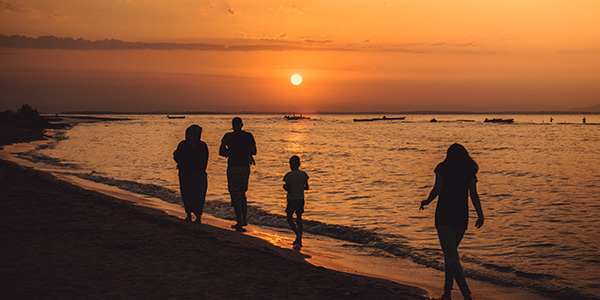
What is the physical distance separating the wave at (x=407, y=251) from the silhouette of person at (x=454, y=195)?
2600 mm

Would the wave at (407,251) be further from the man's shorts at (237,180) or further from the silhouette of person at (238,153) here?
the silhouette of person at (238,153)

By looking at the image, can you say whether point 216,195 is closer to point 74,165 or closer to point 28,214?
point 28,214

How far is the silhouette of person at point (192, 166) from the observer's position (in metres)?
10.2

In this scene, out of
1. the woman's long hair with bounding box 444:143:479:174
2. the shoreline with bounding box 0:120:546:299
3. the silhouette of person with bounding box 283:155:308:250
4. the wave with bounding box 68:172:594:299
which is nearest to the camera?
the woman's long hair with bounding box 444:143:479:174

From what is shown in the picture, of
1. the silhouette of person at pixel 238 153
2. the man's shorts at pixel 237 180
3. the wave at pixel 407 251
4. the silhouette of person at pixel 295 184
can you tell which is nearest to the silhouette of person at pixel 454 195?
the wave at pixel 407 251

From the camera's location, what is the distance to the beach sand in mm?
5840

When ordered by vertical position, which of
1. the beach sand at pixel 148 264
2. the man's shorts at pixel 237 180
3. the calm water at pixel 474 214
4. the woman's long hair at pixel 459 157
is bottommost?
the calm water at pixel 474 214

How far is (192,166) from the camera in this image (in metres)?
10.3

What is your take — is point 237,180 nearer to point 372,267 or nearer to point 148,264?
point 372,267

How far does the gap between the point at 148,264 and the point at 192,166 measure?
143 inches

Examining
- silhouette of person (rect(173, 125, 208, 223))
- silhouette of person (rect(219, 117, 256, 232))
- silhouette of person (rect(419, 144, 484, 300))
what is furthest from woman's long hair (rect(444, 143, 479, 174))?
silhouette of person (rect(173, 125, 208, 223))

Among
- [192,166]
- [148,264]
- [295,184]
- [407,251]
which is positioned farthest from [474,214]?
[148,264]

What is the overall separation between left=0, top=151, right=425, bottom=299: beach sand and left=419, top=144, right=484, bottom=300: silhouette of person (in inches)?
33.3

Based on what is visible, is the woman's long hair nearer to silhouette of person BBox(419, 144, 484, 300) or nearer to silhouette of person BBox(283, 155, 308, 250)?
silhouette of person BBox(419, 144, 484, 300)
